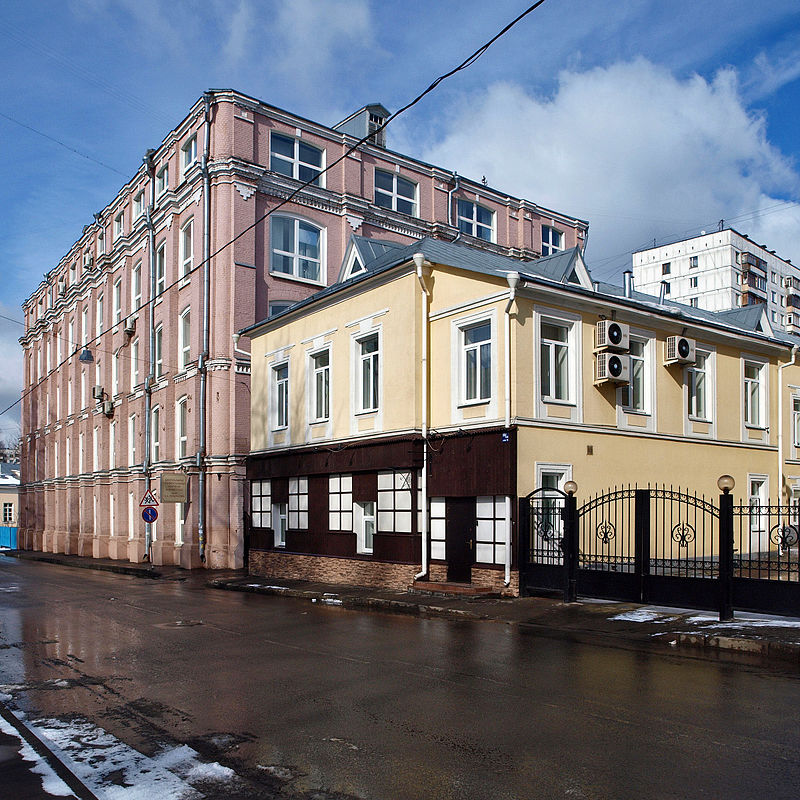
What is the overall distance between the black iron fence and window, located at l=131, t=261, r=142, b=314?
83.8ft

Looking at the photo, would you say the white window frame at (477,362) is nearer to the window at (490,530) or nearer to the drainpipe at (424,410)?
the drainpipe at (424,410)

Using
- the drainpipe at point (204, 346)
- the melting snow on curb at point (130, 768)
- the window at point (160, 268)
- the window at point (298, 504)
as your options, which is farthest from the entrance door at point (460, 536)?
the window at point (160, 268)

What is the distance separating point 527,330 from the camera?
1705 cm

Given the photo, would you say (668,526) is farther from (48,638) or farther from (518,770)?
(518,770)

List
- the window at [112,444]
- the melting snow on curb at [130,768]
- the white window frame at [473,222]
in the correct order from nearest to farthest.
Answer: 1. the melting snow on curb at [130,768]
2. the white window frame at [473,222]
3. the window at [112,444]

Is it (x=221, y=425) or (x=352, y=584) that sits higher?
(x=221, y=425)

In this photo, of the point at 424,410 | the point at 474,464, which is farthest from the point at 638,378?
the point at 424,410

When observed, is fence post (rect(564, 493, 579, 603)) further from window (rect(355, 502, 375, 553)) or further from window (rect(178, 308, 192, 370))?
window (rect(178, 308, 192, 370))

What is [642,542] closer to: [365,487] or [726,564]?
[726,564]

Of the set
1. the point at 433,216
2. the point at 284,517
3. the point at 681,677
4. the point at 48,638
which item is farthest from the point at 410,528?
the point at 433,216

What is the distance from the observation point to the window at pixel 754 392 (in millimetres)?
22594

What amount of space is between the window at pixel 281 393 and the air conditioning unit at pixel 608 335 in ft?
32.9

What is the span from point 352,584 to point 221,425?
33.0ft

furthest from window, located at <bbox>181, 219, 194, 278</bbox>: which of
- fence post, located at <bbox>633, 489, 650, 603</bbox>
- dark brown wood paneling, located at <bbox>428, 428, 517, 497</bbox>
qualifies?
fence post, located at <bbox>633, 489, 650, 603</bbox>
